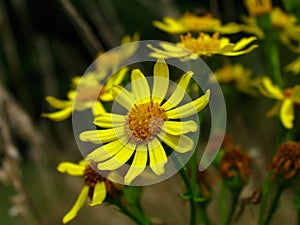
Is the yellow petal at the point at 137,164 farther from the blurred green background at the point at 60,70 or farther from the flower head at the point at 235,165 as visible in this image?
the blurred green background at the point at 60,70

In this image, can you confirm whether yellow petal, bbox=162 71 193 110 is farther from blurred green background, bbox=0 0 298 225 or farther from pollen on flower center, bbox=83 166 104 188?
blurred green background, bbox=0 0 298 225

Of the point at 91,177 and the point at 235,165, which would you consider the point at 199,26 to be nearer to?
the point at 235,165

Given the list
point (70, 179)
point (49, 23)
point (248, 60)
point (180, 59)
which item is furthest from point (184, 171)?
point (49, 23)

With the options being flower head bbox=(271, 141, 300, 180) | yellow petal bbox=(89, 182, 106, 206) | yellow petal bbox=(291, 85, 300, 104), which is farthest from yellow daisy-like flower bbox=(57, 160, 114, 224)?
yellow petal bbox=(291, 85, 300, 104)

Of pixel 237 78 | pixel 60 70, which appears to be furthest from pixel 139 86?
pixel 60 70

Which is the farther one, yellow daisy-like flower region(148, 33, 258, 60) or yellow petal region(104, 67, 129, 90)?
yellow petal region(104, 67, 129, 90)

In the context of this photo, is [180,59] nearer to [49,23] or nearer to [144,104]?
[144,104]

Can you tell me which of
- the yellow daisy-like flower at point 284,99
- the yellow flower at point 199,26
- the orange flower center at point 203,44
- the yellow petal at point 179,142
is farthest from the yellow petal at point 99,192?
the yellow flower at point 199,26
